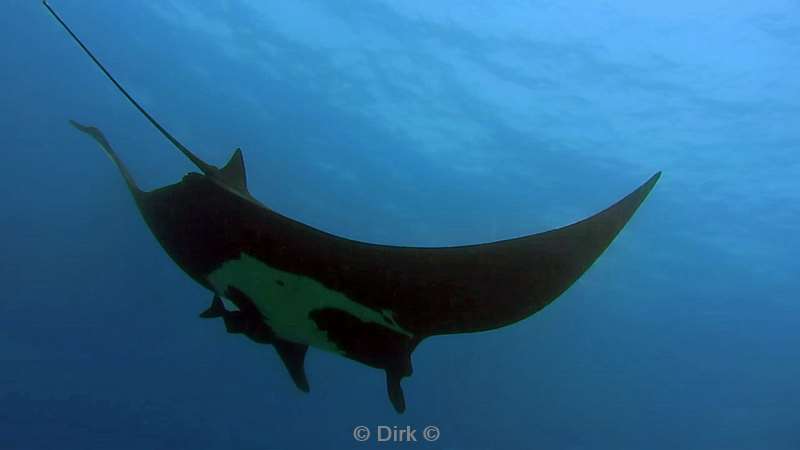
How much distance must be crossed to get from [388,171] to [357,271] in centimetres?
1037

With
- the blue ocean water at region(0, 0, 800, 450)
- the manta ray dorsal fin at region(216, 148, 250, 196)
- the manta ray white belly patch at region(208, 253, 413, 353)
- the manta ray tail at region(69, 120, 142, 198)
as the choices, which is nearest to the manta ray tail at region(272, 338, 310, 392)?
the manta ray white belly patch at region(208, 253, 413, 353)

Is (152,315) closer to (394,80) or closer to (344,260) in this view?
(394,80)

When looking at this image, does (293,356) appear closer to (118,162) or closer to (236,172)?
(236,172)

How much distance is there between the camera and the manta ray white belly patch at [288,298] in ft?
9.07

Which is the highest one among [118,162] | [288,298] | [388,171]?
[388,171]

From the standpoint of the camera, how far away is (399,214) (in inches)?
559

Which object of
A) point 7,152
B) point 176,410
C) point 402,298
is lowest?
point 402,298

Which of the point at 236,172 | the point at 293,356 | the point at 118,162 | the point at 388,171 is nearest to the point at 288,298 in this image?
the point at 293,356

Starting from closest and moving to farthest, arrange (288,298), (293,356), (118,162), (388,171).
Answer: (288,298)
(118,162)
(293,356)
(388,171)

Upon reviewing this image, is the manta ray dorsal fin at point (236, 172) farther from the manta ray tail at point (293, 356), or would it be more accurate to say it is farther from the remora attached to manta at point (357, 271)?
the manta ray tail at point (293, 356)

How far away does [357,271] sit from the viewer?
→ 8.47 feet

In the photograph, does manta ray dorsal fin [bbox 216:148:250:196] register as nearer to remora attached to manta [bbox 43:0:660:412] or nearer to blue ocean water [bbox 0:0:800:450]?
remora attached to manta [bbox 43:0:660:412]

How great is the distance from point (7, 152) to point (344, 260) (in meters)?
13.6

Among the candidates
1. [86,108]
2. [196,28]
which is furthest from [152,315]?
[196,28]
